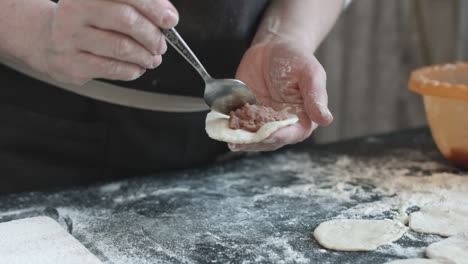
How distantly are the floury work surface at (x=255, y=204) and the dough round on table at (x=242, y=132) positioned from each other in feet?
0.60

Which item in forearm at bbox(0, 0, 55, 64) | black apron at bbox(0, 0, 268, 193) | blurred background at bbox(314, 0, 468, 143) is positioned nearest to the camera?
forearm at bbox(0, 0, 55, 64)

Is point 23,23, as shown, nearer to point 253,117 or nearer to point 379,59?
point 253,117

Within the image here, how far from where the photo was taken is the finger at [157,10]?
1.24 m

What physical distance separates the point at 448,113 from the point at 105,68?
995 millimetres

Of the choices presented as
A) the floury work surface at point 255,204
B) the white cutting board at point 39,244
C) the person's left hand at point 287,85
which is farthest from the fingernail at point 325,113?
the white cutting board at point 39,244

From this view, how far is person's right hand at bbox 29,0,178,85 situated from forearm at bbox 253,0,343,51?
520 mm

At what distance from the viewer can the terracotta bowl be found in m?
1.78

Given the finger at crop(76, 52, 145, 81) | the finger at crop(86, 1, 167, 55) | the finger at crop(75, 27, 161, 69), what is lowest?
the finger at crop(76, 52, 145, 81)

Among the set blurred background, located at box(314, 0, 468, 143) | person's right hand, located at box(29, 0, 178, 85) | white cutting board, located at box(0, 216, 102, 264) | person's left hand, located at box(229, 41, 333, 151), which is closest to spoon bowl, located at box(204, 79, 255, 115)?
person's left hand, located at box(229, 41, 333, 151)

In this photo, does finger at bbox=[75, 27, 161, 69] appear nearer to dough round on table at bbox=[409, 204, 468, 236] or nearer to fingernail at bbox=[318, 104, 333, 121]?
fingernail at bbox=[318, 104, 333, 121]

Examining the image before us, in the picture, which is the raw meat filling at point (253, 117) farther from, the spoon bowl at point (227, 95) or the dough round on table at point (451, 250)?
the dough round on table at point (451, 250)

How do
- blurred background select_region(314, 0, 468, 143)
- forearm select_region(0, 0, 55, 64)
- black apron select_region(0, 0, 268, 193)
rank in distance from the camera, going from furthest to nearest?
blurred background select_region(314, 0, 468, 143) → black apron select_region(0, 0, 268, 193) → forearm select_region(0, 0, 55, 64)

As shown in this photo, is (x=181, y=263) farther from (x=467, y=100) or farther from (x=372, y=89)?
(x=372, y=89)

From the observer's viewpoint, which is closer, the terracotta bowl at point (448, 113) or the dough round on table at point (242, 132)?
the dough round on table at point (242, 132)
